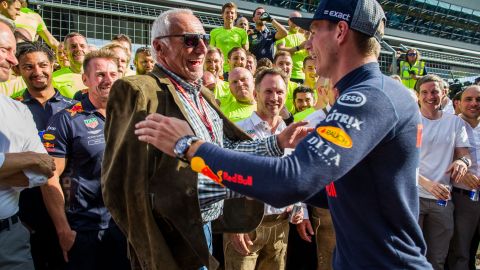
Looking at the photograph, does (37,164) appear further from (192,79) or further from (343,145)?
(343,145)

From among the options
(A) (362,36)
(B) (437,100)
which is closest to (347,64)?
(A) (362,36)

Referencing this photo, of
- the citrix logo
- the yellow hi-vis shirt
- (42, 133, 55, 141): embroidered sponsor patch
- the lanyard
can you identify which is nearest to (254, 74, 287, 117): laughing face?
the lanyard

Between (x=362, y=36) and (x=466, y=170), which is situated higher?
(x=362, y=36)

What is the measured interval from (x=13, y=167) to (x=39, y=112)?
1.38 meters

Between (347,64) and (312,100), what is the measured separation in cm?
358

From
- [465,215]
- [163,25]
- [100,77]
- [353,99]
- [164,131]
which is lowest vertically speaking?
[465,215]

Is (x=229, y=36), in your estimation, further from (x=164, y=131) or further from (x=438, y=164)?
(x=164, y=131)

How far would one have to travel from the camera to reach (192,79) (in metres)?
2.33

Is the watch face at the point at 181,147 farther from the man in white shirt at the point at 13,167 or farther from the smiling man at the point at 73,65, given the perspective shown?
the smiling man at the point at 73,65

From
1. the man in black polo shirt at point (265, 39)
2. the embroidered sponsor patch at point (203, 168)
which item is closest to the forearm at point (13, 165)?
the embroidered sponsor patch at point (203, 168)

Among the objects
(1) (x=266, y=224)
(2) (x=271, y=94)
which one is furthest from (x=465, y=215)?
(2) (x=271, y=94)

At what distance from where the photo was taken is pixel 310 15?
19.6 metres

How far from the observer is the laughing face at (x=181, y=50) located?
88.6 inches

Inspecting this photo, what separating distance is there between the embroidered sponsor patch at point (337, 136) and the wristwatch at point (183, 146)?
0.48 m
